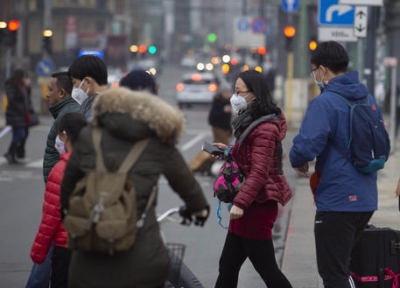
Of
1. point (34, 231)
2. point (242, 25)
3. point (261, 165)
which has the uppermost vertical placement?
point (261, 165)

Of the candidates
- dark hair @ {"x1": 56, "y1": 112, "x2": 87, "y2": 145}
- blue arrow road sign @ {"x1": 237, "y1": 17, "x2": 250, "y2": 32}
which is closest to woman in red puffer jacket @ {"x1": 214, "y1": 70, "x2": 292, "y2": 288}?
dark hair @ {"x1": 56, "y1": 112, "x2": 87, "y2": 145}

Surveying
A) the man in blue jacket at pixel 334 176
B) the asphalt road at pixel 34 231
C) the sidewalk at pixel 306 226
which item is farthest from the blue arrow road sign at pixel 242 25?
the man in blue jacket at pixel 334 176

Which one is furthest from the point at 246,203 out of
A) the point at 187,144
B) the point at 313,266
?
the point at 187,144

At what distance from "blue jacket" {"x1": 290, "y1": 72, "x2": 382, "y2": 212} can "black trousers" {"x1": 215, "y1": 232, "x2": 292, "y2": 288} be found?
2.24 ft

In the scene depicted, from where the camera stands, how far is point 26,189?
16.2 m

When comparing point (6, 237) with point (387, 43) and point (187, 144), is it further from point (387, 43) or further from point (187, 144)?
point (387, 43)

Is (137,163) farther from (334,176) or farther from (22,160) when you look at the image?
(22,160)

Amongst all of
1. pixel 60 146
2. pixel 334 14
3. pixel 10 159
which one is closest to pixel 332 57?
pixel 60 146

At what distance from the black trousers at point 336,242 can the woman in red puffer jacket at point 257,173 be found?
1.86 feet

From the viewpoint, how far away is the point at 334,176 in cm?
616

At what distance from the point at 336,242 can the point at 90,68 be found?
207cm

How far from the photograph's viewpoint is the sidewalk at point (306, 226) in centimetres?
936

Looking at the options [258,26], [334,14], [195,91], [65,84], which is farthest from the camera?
[195,91]

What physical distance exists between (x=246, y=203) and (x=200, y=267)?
3.56 m
